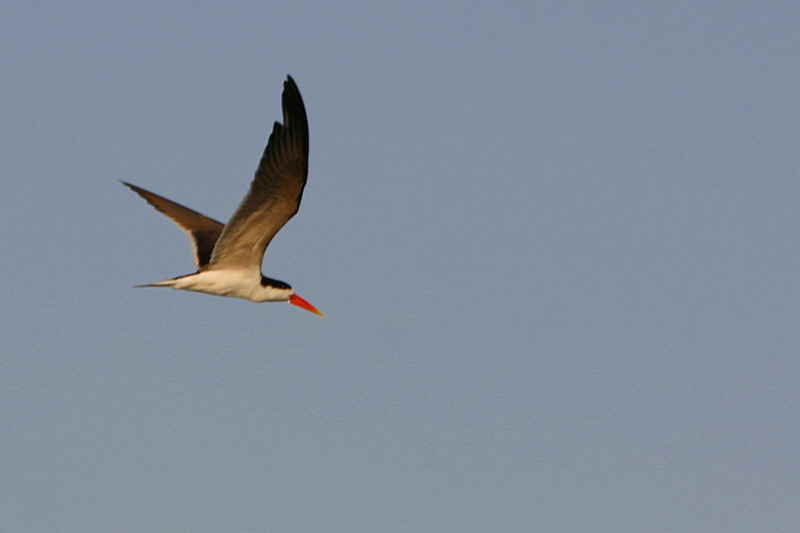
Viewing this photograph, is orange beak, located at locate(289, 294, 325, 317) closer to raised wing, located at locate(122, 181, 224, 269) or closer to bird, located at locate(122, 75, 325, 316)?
bird, located at locate(122, 75, 325, 316)

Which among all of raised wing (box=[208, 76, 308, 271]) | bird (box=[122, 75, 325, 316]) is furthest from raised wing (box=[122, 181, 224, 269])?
raised wing (box=[208, 76, 308, 271])

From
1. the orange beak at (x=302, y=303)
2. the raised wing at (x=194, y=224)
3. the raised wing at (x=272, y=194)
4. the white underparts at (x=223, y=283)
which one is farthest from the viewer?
the orange beak at (x=302, y=303)

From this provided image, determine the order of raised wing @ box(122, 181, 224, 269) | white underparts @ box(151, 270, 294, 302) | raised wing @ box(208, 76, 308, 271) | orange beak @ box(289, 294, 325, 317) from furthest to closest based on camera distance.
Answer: orange beak @ box(289, 294, 325, 317) < raised wing @ box(122, 181, 224, 269) < white underparts @ box(151, 270, 294, 302) < raised wing @ box(208, 76, 308, 271)

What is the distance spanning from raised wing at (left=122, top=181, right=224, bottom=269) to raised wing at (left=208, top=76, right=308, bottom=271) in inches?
46.0

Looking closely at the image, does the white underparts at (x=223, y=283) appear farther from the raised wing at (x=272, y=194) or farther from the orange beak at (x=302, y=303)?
the orange beak at (x=302, y=303)

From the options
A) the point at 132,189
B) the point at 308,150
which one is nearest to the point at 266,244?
the point at 308,150

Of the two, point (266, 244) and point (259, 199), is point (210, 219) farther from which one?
point (259, 199)

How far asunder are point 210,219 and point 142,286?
A: 5625 millimetres

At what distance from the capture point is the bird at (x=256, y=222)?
22266 mm

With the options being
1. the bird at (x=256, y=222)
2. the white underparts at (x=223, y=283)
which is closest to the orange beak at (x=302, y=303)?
the bird at (x=256, y=222)

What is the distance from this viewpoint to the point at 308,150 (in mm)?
22500

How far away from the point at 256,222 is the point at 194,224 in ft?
17.1

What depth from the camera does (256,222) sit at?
24234 millimetres

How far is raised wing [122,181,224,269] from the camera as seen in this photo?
89.4 feet
